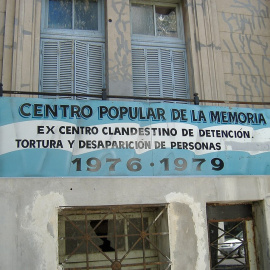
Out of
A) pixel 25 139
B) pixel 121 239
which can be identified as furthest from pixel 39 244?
pixel 121 239

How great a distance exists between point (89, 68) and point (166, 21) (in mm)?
2154

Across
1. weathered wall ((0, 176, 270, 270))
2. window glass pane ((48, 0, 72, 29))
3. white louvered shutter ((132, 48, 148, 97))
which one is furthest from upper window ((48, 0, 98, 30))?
weathered wall ((0, 176, 270, 270))

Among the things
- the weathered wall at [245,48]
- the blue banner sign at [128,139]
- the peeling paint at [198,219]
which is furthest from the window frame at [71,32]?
the peeling paint at [198,219]

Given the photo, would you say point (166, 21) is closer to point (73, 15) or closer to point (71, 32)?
point (73, 15)

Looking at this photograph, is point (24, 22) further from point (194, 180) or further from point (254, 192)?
point (254, 192)

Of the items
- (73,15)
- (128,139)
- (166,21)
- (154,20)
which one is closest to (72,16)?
(73,15)

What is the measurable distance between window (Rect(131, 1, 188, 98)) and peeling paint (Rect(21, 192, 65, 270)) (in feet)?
10.5

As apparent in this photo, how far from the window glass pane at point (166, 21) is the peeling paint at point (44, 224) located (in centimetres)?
462

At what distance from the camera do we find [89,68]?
7.26 meters

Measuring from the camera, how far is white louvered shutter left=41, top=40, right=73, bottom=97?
22.9 feet

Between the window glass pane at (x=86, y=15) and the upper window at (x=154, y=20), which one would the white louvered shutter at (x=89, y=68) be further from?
the upper window at (x=154, y=20)

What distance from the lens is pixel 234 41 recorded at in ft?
26.1

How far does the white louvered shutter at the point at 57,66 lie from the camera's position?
6.98 metres

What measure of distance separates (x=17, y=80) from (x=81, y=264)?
3426 millimetres
